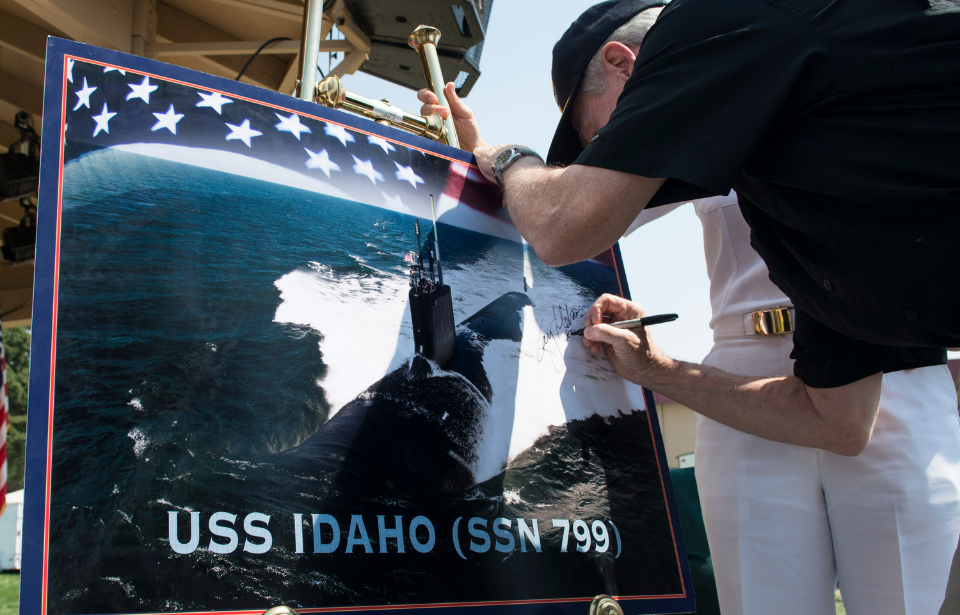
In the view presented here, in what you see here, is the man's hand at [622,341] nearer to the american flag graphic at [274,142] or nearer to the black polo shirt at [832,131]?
the american flag graphic at [274,142]

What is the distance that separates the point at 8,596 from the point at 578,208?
7.11 meters

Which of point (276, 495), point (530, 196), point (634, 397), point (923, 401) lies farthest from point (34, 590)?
point (923, 401)

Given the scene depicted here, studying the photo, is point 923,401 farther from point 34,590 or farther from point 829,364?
point 34,590

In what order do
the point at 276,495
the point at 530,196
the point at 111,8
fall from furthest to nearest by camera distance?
the point at 111,8
the point at 530,196
the point at 276,495

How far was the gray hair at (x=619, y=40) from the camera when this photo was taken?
3.29 feet

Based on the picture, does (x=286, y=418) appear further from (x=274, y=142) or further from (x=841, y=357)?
(x=841, y=357)

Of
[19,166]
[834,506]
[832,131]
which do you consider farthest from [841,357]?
[19,166]

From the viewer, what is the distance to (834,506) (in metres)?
1.13

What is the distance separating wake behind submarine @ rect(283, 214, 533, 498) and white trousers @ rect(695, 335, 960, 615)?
55cm

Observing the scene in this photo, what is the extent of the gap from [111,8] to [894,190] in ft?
9.35

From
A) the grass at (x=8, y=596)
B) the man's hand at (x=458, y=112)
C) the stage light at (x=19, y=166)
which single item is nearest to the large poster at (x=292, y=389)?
the man's hand at (x=458, y=112)

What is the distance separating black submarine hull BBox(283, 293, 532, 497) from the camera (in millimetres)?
846

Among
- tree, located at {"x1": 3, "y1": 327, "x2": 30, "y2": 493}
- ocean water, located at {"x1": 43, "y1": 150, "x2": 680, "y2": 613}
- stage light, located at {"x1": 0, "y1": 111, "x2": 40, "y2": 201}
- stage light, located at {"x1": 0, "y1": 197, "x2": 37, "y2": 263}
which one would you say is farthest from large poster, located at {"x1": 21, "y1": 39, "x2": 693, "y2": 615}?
tree, located at {"x1": 3, "y1": 327, "x2": 30, "y2": 493}

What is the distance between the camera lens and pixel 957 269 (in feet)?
2.24
